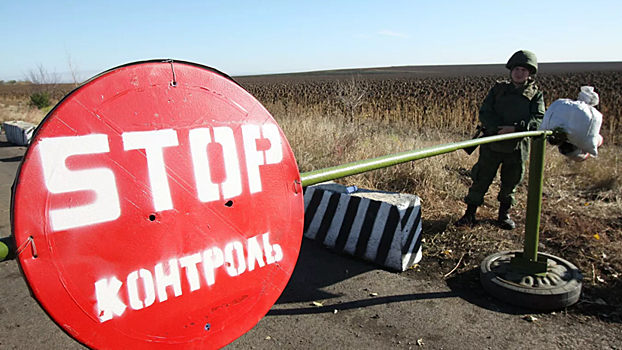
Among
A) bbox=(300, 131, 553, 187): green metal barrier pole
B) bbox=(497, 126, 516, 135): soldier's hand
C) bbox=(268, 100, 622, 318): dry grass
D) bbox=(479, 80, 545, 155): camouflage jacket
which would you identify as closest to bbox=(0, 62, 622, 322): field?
bbox=(268, 100, 622, 318): dry grass

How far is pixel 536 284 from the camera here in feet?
10.8

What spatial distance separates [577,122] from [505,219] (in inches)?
68.2

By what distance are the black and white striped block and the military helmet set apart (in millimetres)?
1909

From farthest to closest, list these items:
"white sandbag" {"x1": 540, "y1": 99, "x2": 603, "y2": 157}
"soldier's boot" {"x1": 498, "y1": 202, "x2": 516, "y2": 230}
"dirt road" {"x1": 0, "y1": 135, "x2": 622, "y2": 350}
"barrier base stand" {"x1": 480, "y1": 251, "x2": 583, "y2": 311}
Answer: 1. "soldier's boot" {"x1": 498, "y1": 202, "x2": 516, "y2": 230}
2. "white sandbag" {"x1": 540, "y1": 99, "x2": 603, "y2": 157}
3. "barrier base stand" {"x1": 480, "y1": 251, "x2": 583, "y2": 311}
4. "dirt road" {"x1": 0, "y1": 135, "x2": 622, "y2": 350}

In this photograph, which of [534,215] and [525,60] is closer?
[534,215]

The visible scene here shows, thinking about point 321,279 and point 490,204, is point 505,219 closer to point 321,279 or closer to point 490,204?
point 490,204

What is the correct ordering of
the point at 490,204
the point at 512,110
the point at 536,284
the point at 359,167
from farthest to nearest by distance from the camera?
the point at 490,204 < the point at 512,110 < the point at 536,284 < the point at 359,167

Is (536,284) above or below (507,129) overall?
below

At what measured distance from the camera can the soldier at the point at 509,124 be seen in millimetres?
4629

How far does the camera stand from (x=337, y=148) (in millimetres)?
7633

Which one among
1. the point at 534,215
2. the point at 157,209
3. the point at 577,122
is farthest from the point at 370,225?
the point at 157,209

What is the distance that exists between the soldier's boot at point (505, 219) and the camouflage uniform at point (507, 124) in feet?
0.18

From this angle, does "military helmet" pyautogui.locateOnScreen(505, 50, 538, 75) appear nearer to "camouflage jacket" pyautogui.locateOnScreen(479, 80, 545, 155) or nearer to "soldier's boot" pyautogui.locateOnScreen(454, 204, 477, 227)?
"camouflage jacket" pyautogui.locateOnScreen(479, 80, 545, 155)

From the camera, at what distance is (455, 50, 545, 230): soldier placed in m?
4.63
